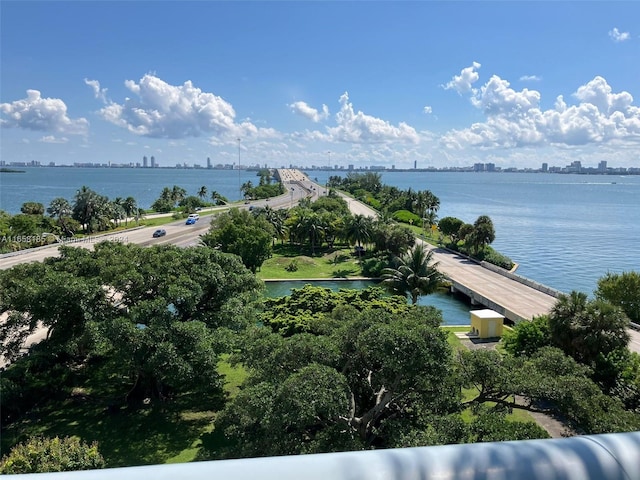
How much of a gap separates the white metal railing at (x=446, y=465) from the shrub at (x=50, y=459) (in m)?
10.2

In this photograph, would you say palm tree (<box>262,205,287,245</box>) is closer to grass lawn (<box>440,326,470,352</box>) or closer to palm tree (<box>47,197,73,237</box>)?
palm tree (<box>47,197,73,237</box>)

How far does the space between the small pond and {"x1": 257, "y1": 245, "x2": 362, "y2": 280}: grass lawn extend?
1720 millimetres

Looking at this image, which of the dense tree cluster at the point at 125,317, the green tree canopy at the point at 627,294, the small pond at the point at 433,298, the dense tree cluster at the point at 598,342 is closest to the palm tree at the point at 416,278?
the small pond at the point at 433,298

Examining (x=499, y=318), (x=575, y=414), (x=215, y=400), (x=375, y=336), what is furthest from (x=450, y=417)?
(x=499, y=318)

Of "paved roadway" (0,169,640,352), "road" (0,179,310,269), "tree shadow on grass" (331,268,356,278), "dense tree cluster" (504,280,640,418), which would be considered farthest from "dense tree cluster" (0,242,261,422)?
"tree shadow on grass" (331,268,356,278)

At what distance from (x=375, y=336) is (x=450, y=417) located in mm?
2588

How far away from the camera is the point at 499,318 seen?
27234 mm

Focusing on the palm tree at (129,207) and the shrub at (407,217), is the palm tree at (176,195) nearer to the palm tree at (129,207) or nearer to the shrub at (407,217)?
the palm tree at (129,207)

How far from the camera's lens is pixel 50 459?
10.5 metres

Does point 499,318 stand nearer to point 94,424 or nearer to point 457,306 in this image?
point 457,306

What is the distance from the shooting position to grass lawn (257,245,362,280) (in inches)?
1793

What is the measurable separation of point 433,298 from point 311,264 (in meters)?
14.7

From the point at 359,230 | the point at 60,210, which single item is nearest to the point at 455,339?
the point at 359,230

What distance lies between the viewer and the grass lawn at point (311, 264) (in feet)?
149
